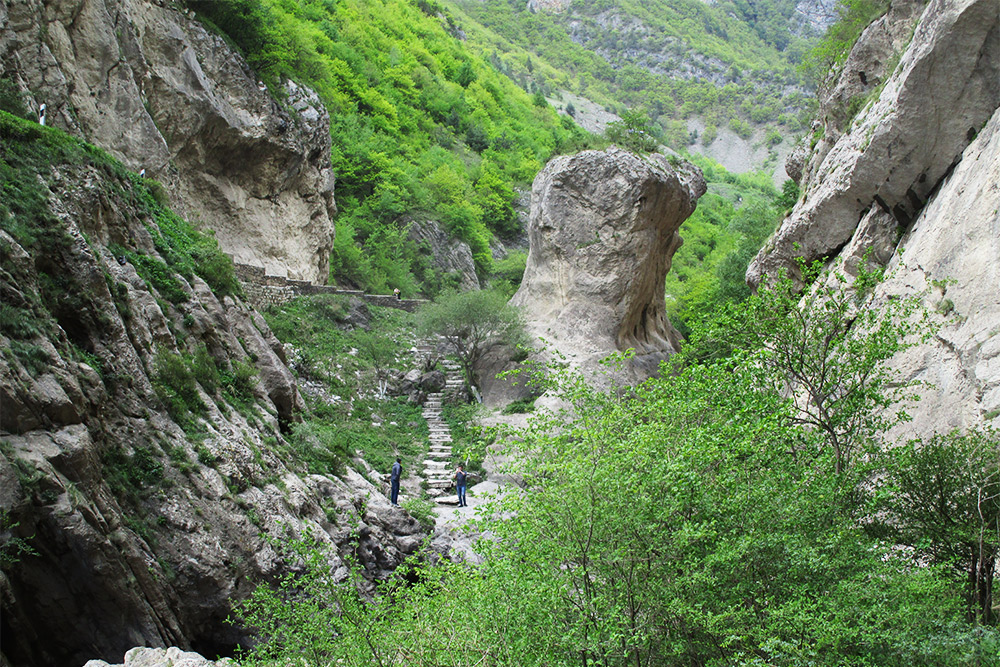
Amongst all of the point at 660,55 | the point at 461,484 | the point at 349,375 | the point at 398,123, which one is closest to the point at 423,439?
the point at 349,375

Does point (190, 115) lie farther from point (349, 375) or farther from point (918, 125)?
point (918, 125)

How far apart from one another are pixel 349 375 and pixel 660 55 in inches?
5130

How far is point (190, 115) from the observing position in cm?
2220

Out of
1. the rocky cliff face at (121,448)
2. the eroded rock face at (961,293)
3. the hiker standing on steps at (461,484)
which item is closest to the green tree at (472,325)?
the hiker standing on steps at (461,484)

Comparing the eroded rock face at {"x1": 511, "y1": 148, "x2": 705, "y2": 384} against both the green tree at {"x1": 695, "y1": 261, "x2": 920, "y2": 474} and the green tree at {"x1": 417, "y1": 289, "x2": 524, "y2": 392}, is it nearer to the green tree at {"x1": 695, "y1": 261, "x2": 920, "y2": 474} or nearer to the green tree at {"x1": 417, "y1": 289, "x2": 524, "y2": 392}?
the green tree at {"x1": 417, "y1": 289, "x2": 524, "y2": 392}

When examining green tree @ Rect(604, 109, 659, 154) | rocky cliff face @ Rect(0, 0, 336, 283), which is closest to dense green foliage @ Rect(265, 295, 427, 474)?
rocky cliff face @ Rect(0, 0, 336, 283)

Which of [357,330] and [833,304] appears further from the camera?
[357,330]

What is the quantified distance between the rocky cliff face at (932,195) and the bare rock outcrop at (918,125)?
23 millimetres

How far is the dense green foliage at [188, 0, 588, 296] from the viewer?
3144 centimetres

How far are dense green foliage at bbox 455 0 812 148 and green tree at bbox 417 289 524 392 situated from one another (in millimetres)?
73628

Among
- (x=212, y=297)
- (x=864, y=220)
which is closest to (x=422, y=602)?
(x=212, y=297)

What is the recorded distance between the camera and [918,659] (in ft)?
19.8

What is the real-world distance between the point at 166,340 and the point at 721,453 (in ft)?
30.2

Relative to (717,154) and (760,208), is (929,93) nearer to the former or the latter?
(760,208)
